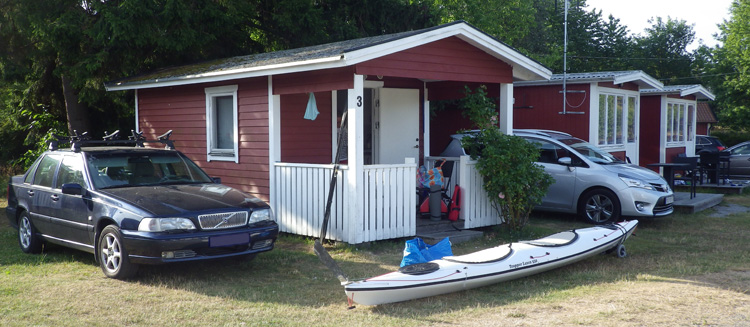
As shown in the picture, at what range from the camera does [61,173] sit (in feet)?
27.9

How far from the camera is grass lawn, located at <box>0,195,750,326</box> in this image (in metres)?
5.95

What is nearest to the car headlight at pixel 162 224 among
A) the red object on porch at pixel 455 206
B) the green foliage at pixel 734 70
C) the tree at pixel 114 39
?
the red object on porch at pixel 455 206

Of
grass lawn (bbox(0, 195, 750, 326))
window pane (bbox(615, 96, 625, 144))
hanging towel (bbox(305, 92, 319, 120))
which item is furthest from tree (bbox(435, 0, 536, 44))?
grass lawn (bbox(0, 195, 750, 326))

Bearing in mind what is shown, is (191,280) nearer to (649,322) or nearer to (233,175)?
(233,175)

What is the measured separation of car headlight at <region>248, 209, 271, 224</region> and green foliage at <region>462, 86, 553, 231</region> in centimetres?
400

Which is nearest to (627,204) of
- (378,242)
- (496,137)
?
(496,137)

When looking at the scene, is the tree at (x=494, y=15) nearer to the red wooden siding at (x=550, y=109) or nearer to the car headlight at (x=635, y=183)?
the red wooden siding at (x=550, y=109)

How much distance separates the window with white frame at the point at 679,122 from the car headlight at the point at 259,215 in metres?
15.1

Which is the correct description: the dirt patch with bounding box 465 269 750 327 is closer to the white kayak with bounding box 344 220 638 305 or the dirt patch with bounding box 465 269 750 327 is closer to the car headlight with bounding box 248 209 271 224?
the white kayak with bounding box 344 220 638 305

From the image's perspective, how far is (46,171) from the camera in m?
8.87

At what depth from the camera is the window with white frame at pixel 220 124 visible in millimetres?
11438

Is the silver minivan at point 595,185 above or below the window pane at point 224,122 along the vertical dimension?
below

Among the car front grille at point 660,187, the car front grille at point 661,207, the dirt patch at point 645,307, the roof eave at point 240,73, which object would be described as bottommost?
the dirt patch at point 645,307

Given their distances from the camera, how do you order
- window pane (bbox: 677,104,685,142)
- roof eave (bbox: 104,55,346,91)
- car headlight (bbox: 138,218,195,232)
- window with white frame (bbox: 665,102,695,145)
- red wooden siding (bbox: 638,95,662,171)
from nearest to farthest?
1. car headlight (bbox: 138,218,195,232)
2. roof eave (bbox: 104,55,346,91)
3. red wooden siding (bbox: 638,95,662,171)
4. window with white frame (bbox: 665,102,695,145)
5. window pane (bbox: 677,104,685,142)
